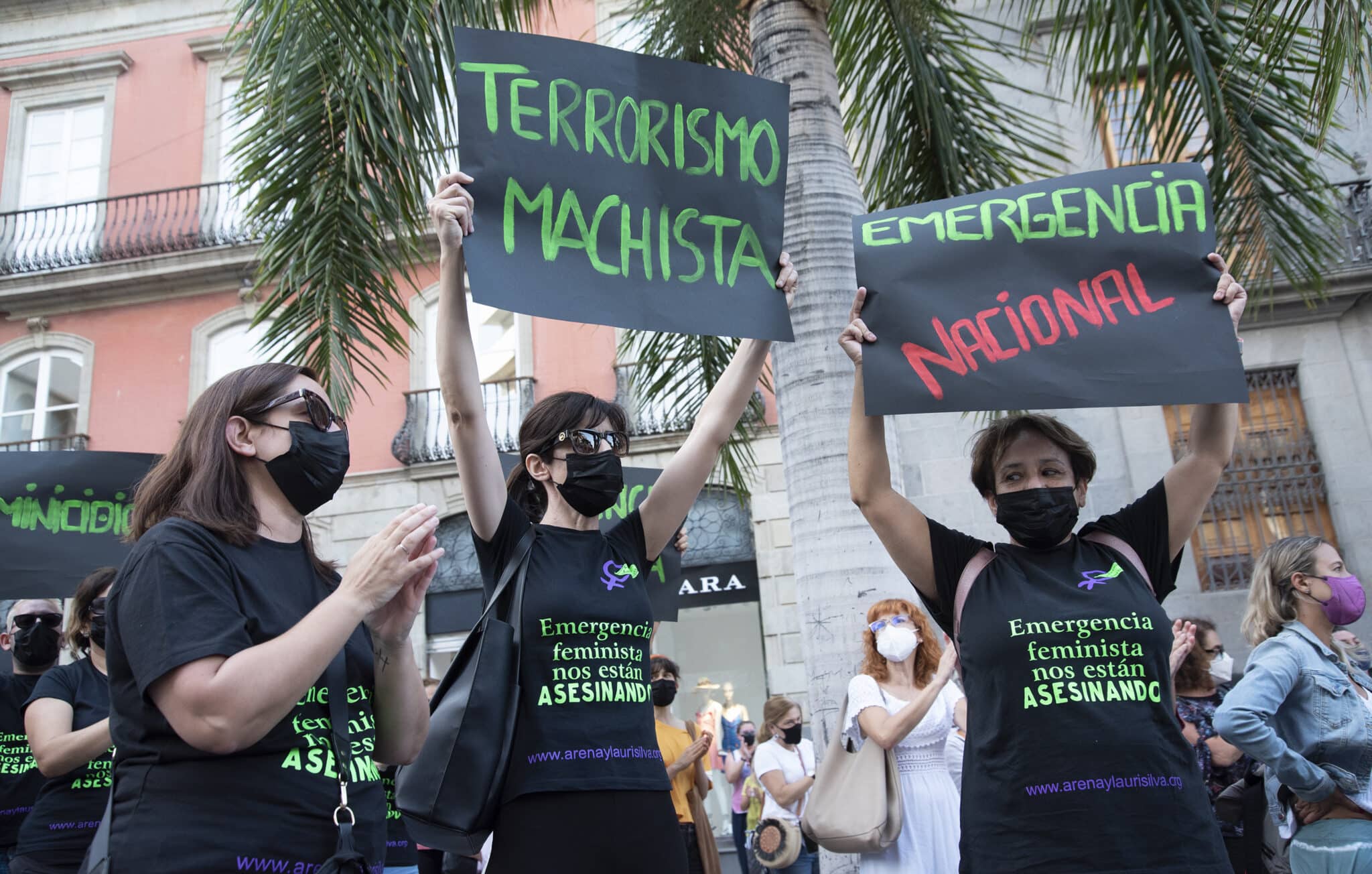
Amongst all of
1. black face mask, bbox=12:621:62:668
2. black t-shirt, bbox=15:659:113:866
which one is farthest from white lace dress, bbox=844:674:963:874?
black face mask, bbox=12:621:62:668

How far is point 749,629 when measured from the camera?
15070mm

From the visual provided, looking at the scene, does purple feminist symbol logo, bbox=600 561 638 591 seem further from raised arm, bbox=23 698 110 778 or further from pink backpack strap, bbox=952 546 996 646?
raised arm, bbox=23 698 110 778

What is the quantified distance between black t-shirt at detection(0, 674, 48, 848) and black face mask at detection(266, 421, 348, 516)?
117 inches

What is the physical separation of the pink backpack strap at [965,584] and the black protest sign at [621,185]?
2.62 feet

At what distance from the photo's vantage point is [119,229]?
54.6ft

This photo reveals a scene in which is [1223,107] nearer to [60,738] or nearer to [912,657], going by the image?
[912,657]

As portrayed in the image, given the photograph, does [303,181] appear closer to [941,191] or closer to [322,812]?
[941,191]

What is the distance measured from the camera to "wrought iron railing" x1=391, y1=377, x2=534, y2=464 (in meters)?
14.8

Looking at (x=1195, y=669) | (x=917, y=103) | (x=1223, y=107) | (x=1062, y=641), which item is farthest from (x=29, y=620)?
(x=1223, y=107)

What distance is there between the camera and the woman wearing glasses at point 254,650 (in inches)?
71.5

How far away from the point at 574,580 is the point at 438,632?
41.0ft

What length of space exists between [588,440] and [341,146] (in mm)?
3176

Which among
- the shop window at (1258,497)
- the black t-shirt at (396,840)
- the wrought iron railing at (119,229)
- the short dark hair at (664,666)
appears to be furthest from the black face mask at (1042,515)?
the wrought iron railing at (119,229)

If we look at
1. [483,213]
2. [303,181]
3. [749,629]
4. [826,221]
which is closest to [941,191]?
[826,221]
